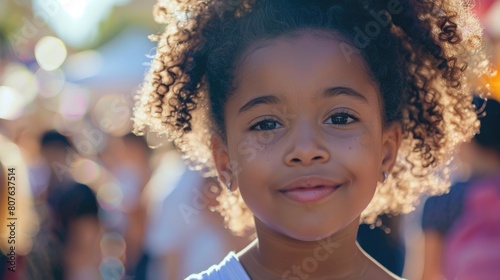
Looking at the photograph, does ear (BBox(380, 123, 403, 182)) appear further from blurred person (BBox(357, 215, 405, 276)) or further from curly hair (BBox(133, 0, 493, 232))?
blurred person (BBox(357, 215, 405, 276))

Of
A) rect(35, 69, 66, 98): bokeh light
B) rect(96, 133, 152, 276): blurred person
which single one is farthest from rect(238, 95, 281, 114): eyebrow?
rect(35, 69, 66, 98): bokeh light

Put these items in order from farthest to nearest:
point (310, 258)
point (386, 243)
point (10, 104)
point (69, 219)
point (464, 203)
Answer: point (10, 104) < point (69, 219) < point (386, 243) < point (464, 203) < point (310, 258)

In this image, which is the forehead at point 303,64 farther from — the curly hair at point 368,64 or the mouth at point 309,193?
Result: the mouth at point 309,193

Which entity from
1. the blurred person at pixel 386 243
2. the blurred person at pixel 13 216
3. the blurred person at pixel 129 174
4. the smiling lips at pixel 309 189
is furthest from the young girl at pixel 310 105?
the blurred person at pixel 129 174

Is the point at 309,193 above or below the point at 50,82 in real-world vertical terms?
below

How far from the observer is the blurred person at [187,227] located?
4449mm

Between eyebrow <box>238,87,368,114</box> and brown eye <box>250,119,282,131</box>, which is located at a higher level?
eyebrow <box>238,87,368,114</box>

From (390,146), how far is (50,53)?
20.2 feet

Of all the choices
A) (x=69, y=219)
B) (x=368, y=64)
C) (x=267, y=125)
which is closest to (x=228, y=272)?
(x=267, y=125)

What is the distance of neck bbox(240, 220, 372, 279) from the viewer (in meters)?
2.82

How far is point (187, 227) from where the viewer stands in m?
4.60

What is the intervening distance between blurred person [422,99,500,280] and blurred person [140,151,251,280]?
103 cm

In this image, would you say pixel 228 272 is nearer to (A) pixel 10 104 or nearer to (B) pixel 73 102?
(A) pixel 10 104

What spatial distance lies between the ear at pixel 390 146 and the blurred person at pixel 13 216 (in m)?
2.00
